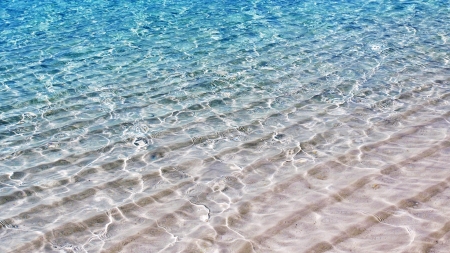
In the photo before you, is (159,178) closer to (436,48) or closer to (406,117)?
(406,117)

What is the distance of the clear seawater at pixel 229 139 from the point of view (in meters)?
5.14

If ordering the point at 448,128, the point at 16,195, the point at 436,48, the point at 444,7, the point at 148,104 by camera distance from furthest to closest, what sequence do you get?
the point at 444,7, the point at 436,48, the point at 148,104, the point at 448,128, the point at 16,195

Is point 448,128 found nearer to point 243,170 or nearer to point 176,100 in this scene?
point 243,170

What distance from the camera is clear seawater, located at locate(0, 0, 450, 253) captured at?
514 centimetres

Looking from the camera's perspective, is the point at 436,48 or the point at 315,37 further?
the point at 315,37

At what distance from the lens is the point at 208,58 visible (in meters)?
11.4

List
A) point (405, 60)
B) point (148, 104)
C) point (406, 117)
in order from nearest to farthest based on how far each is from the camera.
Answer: point (406, 117)
point (148, 104)
point (405, 60)

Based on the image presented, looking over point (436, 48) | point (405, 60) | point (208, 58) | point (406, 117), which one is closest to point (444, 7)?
point (436, 48)

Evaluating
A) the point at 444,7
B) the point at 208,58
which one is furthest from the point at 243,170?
the point at 444,7

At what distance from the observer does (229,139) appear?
734cm

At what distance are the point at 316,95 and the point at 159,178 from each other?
3.74m

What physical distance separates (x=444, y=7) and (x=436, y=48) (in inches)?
206

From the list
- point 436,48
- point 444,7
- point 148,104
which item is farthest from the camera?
point 444,7

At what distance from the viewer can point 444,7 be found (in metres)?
15.6
